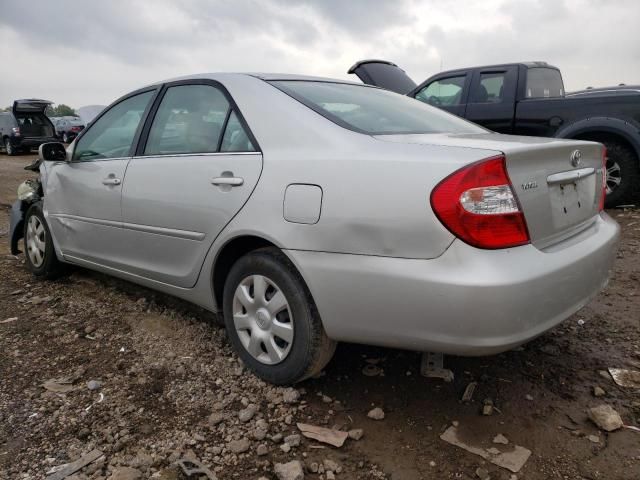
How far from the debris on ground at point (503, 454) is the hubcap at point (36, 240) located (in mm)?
3436

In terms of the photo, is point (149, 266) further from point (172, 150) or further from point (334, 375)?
point (334, 375)

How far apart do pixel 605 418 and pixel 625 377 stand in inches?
19.6

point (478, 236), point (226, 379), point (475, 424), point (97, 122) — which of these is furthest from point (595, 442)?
point (97, 122)

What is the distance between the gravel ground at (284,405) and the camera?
1967mm

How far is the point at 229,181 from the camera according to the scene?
96.0 inches

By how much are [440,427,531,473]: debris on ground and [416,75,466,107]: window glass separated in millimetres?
5881

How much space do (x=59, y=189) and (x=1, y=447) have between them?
2.14m

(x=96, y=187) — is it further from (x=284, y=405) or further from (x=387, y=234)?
(x=387, y=234)

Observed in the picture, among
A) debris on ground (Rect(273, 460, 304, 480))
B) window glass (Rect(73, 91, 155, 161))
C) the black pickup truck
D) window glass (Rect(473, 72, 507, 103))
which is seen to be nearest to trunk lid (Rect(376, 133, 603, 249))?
debris on ground (Rect(273, 460, 304, 480))

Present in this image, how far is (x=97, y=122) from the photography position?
3.72 metres

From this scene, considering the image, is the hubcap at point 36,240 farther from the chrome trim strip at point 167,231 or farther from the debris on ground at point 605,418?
the debris on ground at point 605,418

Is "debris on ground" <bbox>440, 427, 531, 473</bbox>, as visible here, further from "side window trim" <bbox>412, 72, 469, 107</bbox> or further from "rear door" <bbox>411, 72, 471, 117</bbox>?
"side window trim" <bbox>412, 72, 469, 107</bbox>

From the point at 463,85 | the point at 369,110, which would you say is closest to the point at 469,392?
the point at 369,110

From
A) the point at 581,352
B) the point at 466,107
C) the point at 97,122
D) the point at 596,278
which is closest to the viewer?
the point at 596,278
